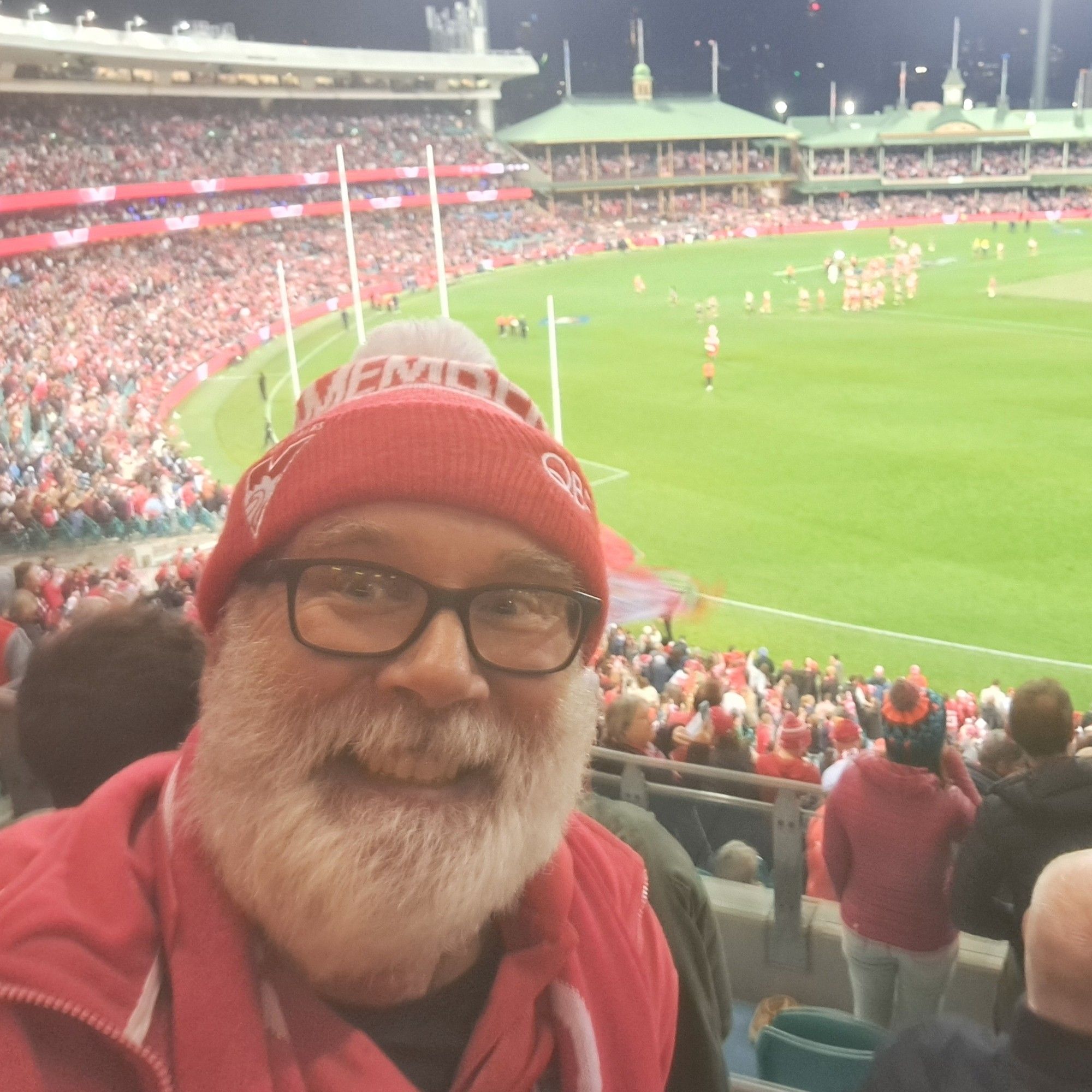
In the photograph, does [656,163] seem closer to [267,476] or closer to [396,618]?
[267,476]

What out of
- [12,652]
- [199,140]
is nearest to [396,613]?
[12,652]

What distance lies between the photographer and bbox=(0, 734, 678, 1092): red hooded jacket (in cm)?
106

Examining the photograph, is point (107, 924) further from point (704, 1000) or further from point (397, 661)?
point (704, 1000)

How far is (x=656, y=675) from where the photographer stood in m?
11.2

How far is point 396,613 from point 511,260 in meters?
51.3

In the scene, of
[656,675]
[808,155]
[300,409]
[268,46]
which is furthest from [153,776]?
[808,155]

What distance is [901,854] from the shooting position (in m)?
3.60

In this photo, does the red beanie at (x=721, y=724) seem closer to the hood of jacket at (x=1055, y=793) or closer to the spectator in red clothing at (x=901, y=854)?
the spectator in red clothing at (x=901, y=854)

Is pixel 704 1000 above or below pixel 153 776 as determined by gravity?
below

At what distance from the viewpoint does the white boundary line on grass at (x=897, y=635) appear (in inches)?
530

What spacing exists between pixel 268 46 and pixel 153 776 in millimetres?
48271

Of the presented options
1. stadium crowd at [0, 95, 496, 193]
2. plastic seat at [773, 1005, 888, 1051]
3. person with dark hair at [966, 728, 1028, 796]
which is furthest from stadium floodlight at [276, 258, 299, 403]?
stadium crowd at [0, 95, 496, 193]

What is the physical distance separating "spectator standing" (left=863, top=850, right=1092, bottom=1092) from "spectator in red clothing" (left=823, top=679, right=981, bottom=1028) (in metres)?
1.70

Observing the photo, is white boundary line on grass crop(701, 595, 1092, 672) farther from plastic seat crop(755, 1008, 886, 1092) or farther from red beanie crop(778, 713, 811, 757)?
plastic seat crop(755, 1008, 886, 1092)
